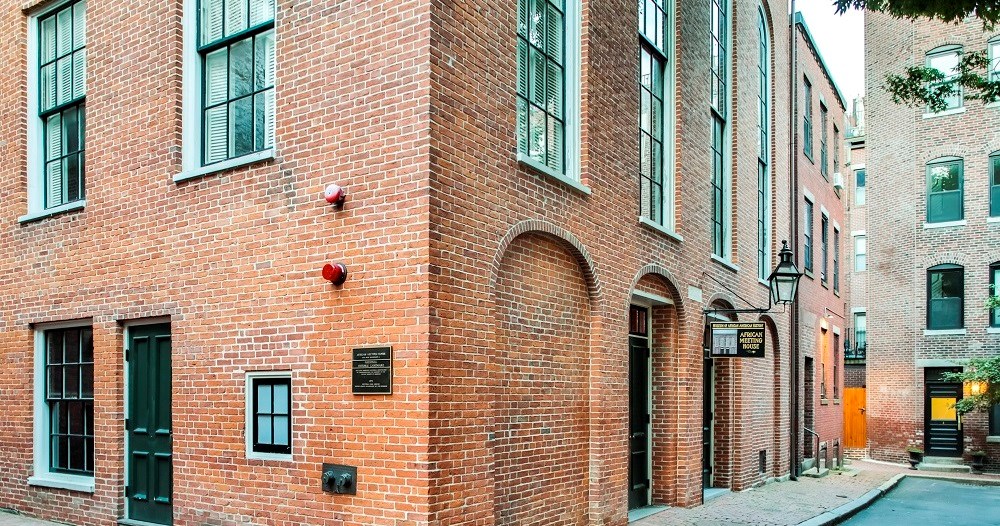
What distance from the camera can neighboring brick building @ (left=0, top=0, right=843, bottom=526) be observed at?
25.3 feet

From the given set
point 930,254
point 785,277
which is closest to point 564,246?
point 785,277

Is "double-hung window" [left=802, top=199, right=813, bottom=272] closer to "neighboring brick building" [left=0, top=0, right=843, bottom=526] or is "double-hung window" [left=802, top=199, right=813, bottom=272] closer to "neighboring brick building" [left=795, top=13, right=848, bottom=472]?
"neighboring brick building" [left=795, top=13, right=848, bottom=472]

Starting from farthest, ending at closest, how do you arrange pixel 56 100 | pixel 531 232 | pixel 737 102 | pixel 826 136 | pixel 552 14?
pixel 826 136 → pixel 737 102 → pixel 56 100 → pixel 552 14 → pixel 531 232

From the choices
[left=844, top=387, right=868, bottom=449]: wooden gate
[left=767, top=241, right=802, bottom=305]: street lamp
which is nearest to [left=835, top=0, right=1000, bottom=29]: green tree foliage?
[left=767, top=241, right=802, bottom=305]: street lamp

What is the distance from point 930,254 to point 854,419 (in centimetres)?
633

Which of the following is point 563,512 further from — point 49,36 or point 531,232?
point 49,36

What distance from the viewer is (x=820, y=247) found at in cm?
2270

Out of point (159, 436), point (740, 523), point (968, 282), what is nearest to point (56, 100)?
point (159, 436)

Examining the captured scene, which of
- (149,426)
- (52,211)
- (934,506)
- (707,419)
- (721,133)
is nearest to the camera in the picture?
(149,426)

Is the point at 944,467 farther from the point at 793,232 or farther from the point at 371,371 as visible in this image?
the point at 371,371

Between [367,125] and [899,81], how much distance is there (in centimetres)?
834

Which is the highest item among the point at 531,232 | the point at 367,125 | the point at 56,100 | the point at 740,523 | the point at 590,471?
the point at 56,100

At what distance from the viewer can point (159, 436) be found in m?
9.56

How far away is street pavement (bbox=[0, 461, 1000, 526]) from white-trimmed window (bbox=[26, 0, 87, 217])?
12.8 feet
